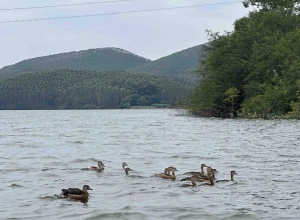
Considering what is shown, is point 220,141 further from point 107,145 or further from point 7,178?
point 7,178

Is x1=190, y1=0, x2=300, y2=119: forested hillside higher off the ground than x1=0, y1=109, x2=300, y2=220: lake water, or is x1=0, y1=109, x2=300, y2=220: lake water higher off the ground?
x1=190, y1=0, x2=300, y2=119: forested hillside

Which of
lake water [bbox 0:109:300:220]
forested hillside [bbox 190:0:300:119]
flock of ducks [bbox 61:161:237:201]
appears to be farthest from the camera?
forested hillside [bbox 190:0:300:119]

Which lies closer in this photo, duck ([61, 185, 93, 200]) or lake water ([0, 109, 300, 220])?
lake water ([0, 109, 300, 220])

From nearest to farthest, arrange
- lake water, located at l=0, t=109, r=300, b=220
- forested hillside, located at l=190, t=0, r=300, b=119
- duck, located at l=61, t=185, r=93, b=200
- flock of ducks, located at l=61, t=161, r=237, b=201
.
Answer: lake water, located at l=0, t=109, r=300, b=220
duck, located at l=61, t=185, r=93, b=200
flock of ducks, located at l=61, t=161, r=237, b=201
forested hillside, located at l=190, t=0, r=300, b=119

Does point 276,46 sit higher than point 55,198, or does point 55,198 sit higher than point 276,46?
point 276,46

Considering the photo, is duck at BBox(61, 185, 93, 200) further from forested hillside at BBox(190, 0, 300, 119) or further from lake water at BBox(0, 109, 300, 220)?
forested hillside at BBox(190, 0, 300, 119)

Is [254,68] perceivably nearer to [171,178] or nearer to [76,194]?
[171,178]

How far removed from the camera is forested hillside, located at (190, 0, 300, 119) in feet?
216

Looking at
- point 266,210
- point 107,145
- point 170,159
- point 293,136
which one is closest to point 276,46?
point 293,136

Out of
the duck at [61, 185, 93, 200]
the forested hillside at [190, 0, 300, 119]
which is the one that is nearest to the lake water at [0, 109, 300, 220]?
the duck at [61, 185, 93, 200]

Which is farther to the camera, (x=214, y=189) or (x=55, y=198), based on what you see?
(x=214, y=189)

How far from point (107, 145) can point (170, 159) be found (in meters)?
9.21

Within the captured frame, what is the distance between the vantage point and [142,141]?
37656 mm

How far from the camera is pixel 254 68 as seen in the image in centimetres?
7256
